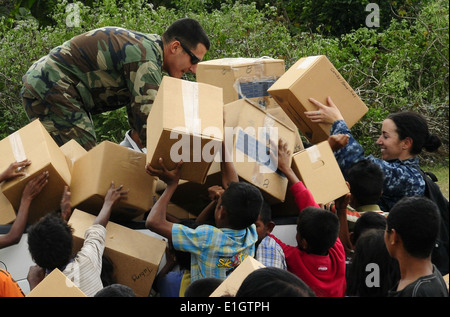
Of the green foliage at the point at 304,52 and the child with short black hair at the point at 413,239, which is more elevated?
the child with short black hair at the point at 413,239

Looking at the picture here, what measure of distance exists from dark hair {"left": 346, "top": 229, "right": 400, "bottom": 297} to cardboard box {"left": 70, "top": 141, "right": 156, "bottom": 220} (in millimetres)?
1119

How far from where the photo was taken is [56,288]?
8.62 ft

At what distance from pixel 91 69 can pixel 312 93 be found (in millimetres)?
1273

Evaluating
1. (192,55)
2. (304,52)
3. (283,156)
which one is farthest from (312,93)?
(304,52)

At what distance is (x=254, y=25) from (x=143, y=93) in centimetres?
404

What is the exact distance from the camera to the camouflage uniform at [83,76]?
401 centimetres

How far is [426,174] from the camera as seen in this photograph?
13.6ft

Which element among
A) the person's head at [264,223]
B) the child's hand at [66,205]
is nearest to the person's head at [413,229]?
the person's head at [264,223]

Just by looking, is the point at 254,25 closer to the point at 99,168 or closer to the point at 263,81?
the point at 263,81

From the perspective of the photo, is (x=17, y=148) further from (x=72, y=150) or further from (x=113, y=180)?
(x=113, y=180)

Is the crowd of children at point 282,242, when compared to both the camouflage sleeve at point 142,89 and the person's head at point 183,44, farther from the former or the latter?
the person's head at point 183,44

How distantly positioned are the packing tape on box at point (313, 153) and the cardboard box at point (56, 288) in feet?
5.11

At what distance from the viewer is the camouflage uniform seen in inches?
158

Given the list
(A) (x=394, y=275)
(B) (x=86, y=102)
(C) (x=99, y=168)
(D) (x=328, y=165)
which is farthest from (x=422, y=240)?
(B) (x=86, y=102)
